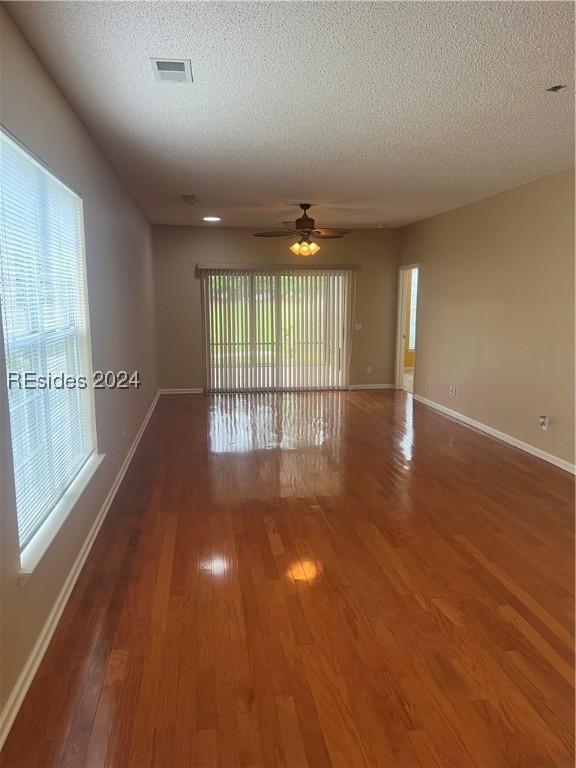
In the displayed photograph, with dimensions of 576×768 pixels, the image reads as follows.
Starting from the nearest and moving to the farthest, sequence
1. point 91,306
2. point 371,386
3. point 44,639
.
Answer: point 44,639 → point 91,306 → point 371,386

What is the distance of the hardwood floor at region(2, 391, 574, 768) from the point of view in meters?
1.70

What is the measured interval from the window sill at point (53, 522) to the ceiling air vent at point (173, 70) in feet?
7.18

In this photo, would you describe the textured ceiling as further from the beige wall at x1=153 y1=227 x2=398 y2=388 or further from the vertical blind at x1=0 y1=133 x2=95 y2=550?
the beige wall at x1=153 y1=227 x2=398 y2=388

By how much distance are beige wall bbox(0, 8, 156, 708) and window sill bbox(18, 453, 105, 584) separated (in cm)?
5

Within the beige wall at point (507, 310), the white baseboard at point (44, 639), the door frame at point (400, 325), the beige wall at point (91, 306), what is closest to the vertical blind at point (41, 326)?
the beige wall at point (91, 306)

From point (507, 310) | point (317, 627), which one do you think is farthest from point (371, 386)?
point (317, 627)

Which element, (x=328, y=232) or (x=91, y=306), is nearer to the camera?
(x=91, y=306)

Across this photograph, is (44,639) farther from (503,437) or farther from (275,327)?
(275,327)

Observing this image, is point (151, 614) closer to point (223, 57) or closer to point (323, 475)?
point (323, 475)

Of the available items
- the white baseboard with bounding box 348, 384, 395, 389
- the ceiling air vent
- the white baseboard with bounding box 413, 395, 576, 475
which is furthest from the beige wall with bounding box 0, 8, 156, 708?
the white baseboard with bounding box 413, 395, 576, 475

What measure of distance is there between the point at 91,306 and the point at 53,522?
1.45 m

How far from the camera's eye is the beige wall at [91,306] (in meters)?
1.81

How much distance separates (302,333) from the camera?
8.05m

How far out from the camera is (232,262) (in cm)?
773
